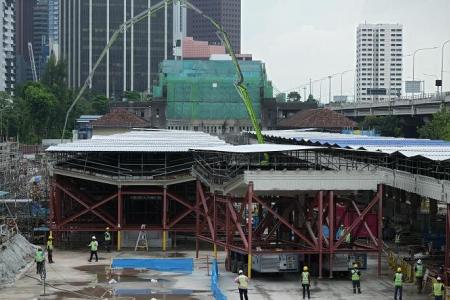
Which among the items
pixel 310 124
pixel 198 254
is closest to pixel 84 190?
pixel 198 254

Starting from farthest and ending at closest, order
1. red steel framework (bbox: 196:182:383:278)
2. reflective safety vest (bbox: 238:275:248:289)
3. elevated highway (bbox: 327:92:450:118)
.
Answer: elevated highway (bbox: 327:92:450:118)
red steel framework (bbox: 196:182:383:278)
reflective safety vest (bbox: 238:275:248:289)

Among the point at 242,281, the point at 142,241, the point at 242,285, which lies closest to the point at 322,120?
the point at 142,241

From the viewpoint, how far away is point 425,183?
46531 mm

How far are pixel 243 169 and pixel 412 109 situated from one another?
109m

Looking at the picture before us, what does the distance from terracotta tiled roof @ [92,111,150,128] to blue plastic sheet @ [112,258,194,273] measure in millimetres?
81823

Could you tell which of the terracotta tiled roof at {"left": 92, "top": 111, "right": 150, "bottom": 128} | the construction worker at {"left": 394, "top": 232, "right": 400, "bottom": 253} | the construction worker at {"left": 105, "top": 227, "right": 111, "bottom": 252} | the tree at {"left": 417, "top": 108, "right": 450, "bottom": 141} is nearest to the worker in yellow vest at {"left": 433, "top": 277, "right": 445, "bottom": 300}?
the construction worker at {"left": 394, "top": 232, "right": 400, "bottom": 253}

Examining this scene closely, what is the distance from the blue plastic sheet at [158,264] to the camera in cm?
4994

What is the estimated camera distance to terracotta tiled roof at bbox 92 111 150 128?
13338cm

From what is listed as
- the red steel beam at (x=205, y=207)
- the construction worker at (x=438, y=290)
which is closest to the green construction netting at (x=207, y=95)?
the red steel beam at (x=205, y=207)

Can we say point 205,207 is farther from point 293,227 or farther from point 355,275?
point 355,275

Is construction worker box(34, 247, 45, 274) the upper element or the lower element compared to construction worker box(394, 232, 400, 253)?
upper

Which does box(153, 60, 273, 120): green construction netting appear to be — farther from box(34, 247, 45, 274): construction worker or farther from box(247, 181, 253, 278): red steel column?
box(247, 181, 253, 278): red steel column

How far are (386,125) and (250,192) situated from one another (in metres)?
136

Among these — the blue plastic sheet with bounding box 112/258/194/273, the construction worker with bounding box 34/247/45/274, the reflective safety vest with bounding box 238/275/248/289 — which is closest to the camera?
the reflective safety vest with bounding box 238/275/248/289
